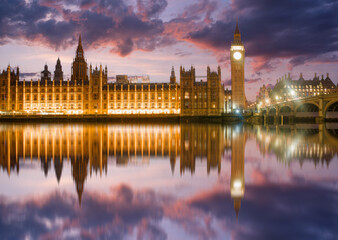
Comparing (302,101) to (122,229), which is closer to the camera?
(122,229)

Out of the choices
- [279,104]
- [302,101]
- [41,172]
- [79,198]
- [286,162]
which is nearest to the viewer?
[79,198]

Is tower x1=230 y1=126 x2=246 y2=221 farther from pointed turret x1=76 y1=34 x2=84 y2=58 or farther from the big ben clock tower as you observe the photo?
pointed turret x1=76 y1=34 x2=84 y2=58

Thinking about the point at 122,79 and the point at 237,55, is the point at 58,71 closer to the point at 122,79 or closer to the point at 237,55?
the point at 122,79

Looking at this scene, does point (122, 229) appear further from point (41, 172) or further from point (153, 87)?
point (153, 87)

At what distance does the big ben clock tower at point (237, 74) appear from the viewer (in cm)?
11919

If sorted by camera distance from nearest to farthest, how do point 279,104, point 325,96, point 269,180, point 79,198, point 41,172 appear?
1. point 79,198
2. point 269,180
3. point 41,172
4. point 325,96
5. point 279,104

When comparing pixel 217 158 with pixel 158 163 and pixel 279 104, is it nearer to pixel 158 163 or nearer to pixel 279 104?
pixel 158 163

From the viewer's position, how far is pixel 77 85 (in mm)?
111250

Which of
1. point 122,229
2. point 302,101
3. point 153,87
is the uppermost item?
point 153,87

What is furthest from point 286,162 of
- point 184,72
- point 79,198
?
point 184,72

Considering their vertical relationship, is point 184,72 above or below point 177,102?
above

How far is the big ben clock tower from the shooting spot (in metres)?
119

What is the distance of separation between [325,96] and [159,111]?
58.0m

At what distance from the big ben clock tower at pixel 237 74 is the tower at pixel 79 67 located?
59.5 metres
